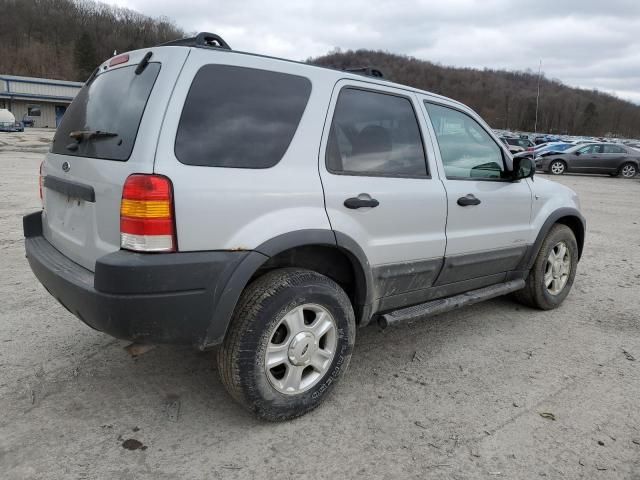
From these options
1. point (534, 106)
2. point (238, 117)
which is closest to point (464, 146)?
point (238, 117)

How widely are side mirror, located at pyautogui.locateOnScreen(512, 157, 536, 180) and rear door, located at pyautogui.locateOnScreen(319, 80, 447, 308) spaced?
3.09ft

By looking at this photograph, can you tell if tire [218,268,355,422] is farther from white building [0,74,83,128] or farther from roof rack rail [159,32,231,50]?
white building [0,74,83,128]

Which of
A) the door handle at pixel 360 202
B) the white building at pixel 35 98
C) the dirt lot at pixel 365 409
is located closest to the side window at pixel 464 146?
the door handle at pixel 360 202

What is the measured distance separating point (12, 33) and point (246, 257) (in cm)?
11868

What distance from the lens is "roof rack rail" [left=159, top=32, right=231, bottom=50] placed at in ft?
8.47

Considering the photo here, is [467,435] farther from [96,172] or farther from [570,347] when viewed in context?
[96,172]

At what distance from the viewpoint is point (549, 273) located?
4.60 metres

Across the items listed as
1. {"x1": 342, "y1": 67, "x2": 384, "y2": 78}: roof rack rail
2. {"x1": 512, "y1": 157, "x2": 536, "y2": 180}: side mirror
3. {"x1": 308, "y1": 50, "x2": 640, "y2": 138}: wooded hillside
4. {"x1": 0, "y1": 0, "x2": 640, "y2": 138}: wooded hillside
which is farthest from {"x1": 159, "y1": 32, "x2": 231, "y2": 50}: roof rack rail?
{"x1": 308, "y1": 50, "x2": 640, "y2": 138}: wooded hillside

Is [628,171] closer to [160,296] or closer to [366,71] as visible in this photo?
[366,71]

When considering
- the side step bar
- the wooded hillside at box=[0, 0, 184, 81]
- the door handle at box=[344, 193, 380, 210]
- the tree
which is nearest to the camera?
the door handle at box=[344, 193, 380, 210]

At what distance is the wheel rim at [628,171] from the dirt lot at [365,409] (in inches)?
847

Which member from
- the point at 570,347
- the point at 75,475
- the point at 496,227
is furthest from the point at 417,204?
the point at 75,475

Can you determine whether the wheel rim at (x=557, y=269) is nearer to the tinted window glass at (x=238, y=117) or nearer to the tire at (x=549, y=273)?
the tire at (x=549, y=273)

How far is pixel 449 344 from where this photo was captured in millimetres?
3842
